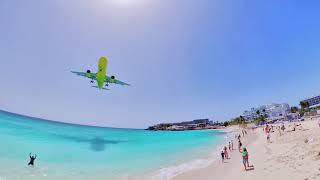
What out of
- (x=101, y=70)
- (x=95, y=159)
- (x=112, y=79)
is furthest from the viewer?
(x=95, y=159)

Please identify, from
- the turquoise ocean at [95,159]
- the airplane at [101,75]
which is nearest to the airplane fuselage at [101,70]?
the airplane at [101,75]

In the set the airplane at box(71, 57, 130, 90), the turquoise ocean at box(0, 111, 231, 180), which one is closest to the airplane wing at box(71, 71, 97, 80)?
the airplane at box(71, 57, 130, 90)

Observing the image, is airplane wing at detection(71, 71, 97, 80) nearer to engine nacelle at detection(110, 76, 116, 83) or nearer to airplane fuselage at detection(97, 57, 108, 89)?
airplane fuselage at detection(97, 57, 108, 89)

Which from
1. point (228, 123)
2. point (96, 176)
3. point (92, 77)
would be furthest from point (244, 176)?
point (228, 123)

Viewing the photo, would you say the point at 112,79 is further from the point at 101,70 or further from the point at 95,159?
the point at 95,159

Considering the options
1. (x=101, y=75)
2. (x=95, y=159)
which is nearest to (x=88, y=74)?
(x=101, y=75)

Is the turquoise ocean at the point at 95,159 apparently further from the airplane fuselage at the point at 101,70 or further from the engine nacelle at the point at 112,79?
the engine nacelle at the point at 112,79

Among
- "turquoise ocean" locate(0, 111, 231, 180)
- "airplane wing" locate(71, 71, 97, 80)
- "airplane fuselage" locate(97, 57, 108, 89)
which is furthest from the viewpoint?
"airplane wing" locate(71, 71, 97, 80)

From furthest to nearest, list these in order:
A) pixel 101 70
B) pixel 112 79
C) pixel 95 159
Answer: pixel 95 159, pixel 112 79, pixel 101 70

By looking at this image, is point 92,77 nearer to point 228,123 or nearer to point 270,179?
point 270,179

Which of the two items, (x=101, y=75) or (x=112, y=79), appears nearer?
(x=101, y=75)

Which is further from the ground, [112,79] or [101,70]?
[101,70]
